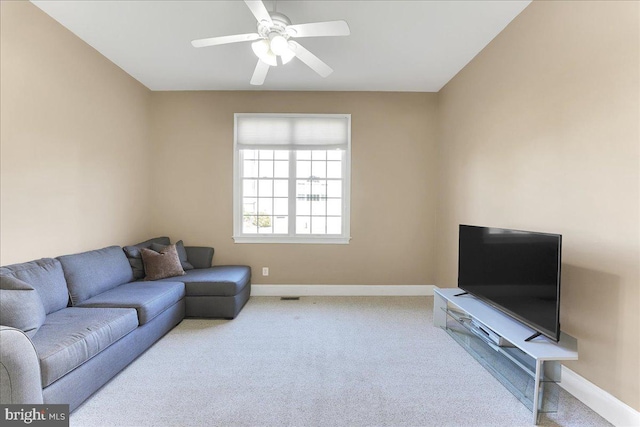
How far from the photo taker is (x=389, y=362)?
2564 millimetres

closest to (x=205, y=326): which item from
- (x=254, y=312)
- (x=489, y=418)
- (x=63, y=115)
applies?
(x=254, y=312)

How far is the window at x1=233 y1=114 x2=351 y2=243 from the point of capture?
444 cm

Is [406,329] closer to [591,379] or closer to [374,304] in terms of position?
[374,304]

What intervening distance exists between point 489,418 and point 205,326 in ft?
8.87

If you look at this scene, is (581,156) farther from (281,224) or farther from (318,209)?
(281,224)

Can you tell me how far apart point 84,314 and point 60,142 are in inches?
65.0

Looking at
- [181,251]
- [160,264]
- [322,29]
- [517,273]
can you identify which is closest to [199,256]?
[181,251]

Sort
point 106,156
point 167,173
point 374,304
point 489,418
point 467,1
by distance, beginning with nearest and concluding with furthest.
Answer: point 489,418 < point 467,1 < point 106,156 < point 374,304 < point 167,173

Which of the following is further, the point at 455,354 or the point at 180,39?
the point at 180,39

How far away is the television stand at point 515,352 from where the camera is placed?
1859 millimetres

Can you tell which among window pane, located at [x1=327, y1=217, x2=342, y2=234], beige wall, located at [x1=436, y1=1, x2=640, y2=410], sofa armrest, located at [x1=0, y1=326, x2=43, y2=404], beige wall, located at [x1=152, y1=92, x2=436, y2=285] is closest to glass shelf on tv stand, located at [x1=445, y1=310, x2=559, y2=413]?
beige wall, located at [x1=436, y1=1, x2=640, y2=410]

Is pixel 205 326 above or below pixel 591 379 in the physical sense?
below

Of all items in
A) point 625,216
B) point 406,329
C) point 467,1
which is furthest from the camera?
point 406,329

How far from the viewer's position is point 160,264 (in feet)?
11.9
